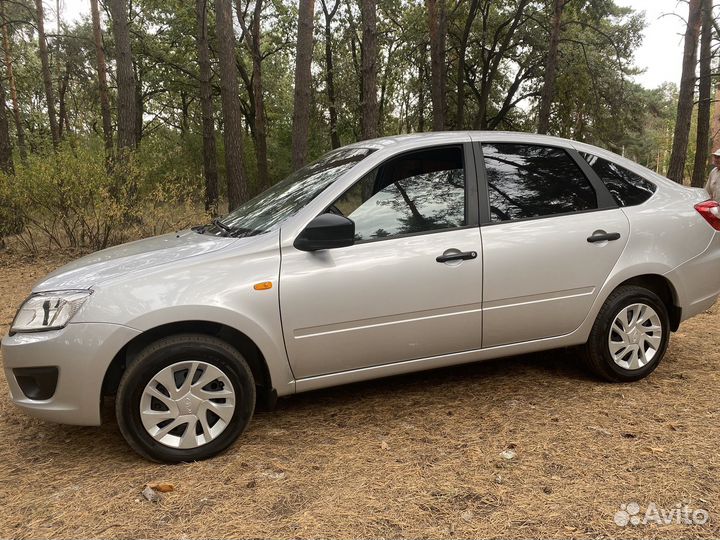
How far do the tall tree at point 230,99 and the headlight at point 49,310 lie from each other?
9122 millimetres

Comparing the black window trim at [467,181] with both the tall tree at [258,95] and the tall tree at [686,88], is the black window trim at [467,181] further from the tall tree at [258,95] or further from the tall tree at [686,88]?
the tall tree at [258,95]

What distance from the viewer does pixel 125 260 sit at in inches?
130

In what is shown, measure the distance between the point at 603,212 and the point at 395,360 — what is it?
1812mm

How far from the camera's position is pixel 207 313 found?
3037 millimetres

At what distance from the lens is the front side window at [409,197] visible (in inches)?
135

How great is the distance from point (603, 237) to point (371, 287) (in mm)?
1715

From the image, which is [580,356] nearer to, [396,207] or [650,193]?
[650,193]

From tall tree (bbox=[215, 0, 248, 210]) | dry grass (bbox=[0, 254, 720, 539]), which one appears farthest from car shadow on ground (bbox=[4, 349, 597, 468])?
tall tree (bbox=[215, 0, 248, 210])

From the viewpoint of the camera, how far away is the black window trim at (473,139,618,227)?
369 cm

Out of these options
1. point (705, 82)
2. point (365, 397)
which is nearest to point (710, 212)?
point (365, 397)

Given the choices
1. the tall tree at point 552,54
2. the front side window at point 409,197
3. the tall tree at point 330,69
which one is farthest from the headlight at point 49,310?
the tall tree at point 330,69

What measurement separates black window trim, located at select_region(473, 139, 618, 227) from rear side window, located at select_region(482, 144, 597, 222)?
0.02 m

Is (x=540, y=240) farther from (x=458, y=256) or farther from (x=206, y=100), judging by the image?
(x=206, y=100)

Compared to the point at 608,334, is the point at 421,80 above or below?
above
